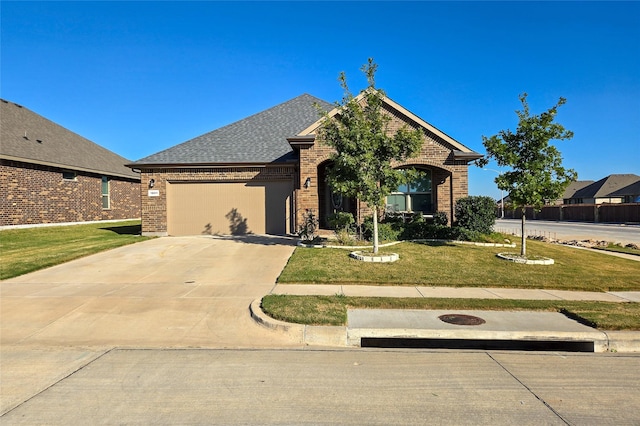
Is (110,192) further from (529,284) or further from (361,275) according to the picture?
(529,284)

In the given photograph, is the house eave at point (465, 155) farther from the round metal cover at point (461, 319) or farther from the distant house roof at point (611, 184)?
the distant house roof at point (611, 184)

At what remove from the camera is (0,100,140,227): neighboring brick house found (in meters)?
18.5

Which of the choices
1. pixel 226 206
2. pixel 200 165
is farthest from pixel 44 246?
pixel 226 206

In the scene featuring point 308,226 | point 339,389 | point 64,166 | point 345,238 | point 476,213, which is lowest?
point 339,389

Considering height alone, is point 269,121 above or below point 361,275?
above

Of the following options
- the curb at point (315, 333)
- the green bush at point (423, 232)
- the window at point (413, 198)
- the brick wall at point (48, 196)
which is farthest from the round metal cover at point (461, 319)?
the brick wall at point (48, 196)

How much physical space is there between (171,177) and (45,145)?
32.2 feet

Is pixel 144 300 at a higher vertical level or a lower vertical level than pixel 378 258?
lower

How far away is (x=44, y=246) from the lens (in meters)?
14.2

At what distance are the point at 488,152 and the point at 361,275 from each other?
19.4 ft

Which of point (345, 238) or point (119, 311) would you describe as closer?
point (119, 311)

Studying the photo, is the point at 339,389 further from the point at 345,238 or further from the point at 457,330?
the point at 345,238

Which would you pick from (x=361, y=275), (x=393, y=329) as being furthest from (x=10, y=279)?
(x=393, y=329)

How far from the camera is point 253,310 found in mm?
6492
